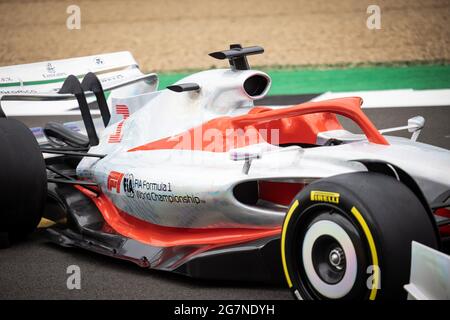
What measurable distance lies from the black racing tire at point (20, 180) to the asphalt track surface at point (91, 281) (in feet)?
0.73

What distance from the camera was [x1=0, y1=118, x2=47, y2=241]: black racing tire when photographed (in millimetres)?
4959

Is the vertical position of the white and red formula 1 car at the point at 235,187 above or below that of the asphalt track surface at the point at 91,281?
above

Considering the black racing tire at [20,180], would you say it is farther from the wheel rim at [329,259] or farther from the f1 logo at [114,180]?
the wheel rim at [329,259]

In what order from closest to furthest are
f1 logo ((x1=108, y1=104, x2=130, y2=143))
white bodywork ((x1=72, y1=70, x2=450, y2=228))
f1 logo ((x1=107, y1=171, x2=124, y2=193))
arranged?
1. white bodywork ((x1=72, y1=70, x2=450, y2=228))
2. f1 logo ((x1=107, y1=171, x2=124, y2=193))
3. f1 logo ((x1=108, y1=104, x2=130, y2=143))

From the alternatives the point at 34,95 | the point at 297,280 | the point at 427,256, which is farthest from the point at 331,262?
the point at 34,95

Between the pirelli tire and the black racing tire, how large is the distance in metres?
1.95

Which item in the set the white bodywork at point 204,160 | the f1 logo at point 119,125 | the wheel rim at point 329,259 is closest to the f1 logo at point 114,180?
the white bodywork at point 204,160

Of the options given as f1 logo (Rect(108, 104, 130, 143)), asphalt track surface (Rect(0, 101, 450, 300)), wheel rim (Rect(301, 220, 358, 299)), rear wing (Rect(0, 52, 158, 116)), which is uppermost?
rear wing (Rect(0, 52, 158, 116))

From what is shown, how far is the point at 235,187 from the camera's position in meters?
4.31

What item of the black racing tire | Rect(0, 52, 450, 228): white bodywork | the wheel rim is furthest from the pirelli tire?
the black racing tire

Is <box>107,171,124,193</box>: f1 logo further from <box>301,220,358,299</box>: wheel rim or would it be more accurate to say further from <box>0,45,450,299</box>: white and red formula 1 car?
<box>301,220,358,299</box>: wheel rim

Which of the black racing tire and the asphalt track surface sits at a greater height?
the black racing tire

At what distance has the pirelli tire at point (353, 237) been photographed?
3.35 meters

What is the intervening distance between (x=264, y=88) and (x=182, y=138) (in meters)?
0.61
